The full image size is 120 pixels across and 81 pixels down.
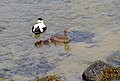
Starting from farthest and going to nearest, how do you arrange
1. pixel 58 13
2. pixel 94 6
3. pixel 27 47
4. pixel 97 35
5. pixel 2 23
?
pixel 94 6 < pixel 58 13 < pixel 2 23 < pixel 97 35 < pixel 27 47

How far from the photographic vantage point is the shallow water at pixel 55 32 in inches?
440

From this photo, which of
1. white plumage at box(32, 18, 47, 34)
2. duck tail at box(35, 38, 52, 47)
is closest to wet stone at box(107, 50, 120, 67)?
duck tail at box(35, 38, 52, 47)

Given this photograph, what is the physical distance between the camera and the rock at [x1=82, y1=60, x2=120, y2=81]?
982 centimetres

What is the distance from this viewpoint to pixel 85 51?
12.8m

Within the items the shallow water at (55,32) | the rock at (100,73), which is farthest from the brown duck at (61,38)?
the rock at (100,73)

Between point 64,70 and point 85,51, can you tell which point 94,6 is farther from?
point 64,70

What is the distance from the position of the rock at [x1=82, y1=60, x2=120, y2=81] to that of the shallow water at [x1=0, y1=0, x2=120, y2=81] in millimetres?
515

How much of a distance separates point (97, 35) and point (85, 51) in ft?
6.93

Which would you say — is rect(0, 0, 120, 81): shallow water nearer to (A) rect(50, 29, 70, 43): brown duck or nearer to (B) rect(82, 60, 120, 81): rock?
(A) rect(50, 29, 70, 43): brown duck

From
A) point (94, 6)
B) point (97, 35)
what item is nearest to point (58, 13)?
point (94, 6)

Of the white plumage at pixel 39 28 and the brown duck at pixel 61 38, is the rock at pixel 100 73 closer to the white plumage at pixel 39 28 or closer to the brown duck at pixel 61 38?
the brown duck at pixel 61 38

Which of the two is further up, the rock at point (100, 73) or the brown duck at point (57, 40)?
the brown duck at point (57, 40)

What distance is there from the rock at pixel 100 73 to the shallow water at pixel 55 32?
0.52 meters

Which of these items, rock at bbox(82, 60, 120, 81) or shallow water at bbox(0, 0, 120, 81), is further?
shallow water at bbox(0, 0, 120, 81)
